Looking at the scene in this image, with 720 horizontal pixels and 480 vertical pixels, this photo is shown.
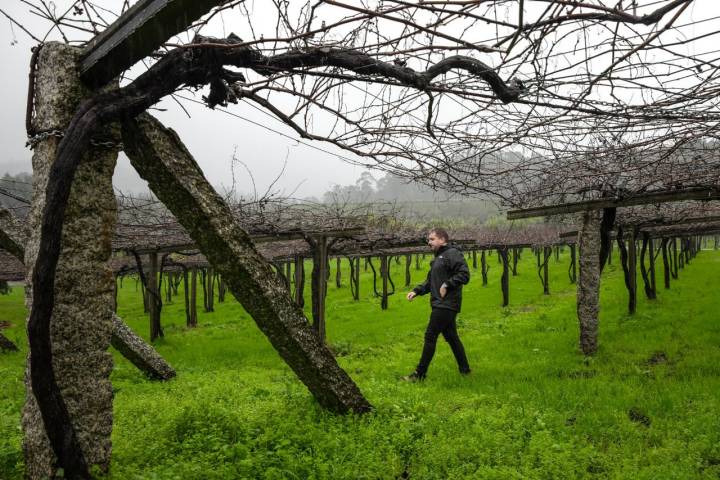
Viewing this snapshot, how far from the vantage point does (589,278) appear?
810 cm

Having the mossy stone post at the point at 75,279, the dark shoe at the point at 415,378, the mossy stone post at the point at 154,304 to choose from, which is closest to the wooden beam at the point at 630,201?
the dark shoe at the point at 415,378

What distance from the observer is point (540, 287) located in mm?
21688

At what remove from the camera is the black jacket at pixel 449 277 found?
6.62 m

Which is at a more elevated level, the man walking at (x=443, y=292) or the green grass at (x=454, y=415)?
the man walking at (x=443, y=292)

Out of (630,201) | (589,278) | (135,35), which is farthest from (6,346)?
(630,201)

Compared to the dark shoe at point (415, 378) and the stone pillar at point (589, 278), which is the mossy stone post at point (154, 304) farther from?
the stone pillar at point (589, 278)

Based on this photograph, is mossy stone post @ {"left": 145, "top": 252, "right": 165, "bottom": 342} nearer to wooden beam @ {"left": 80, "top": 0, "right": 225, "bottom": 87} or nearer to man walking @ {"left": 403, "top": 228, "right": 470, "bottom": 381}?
man walking @ {"left": 403, "top": 228, "right": 470, "bottom": 381}

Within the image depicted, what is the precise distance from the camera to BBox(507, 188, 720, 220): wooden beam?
5.71m

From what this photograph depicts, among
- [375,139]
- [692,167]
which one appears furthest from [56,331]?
[692,167]

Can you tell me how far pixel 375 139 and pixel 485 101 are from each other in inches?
37.7

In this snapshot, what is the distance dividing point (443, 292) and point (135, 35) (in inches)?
196

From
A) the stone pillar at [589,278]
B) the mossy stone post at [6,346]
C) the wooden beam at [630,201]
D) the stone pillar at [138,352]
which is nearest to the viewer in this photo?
the wooden beam at [630,201]

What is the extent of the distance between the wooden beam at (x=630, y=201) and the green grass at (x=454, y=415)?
232cm

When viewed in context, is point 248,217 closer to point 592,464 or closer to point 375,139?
point 375,139
